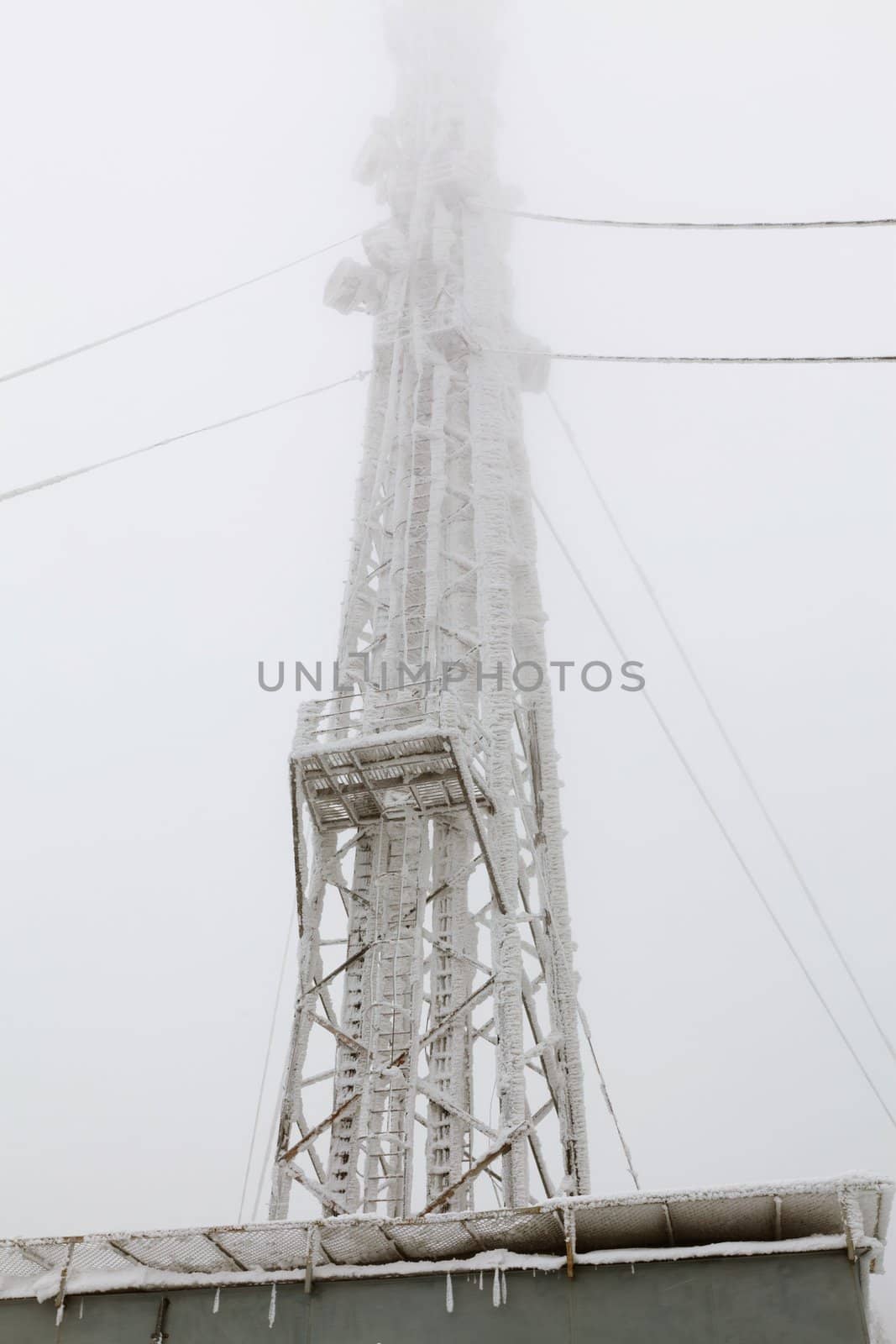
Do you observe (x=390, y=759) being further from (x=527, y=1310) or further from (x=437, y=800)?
(x=527, y=1310)

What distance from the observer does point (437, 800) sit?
1698 centimetres

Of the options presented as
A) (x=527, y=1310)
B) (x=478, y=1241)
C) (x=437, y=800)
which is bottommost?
(x=527, y=1310)

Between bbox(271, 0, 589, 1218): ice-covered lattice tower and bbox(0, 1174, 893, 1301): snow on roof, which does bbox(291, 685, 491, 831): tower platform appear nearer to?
bbox(271, 0, 589, 1218): ice-covered lattice tower

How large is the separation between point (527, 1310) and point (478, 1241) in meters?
0.74

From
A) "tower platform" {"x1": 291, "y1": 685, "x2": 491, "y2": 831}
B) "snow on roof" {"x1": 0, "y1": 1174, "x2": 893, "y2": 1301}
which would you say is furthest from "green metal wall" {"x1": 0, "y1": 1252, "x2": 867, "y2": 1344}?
"tower platform" {"x1": 291, "y1": 685, "x2": 491, "y2": 831}

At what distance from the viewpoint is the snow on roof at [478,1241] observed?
10.4 metres

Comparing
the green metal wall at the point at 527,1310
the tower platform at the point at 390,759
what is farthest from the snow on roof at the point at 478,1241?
the tower platform at the point at 390,759

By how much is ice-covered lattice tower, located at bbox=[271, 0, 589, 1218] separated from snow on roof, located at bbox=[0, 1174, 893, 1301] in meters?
2.37

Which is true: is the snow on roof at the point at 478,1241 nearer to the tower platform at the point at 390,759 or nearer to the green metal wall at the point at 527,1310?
the green metal wall at the point at 527,1310

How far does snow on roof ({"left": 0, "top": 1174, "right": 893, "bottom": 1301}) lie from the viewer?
34.3 feet

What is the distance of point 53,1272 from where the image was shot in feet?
40.4

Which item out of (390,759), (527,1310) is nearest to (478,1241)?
(527,1310)

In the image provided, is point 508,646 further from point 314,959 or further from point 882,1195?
point 882,1195

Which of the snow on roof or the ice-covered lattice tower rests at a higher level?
the ice-covered lattice tower
